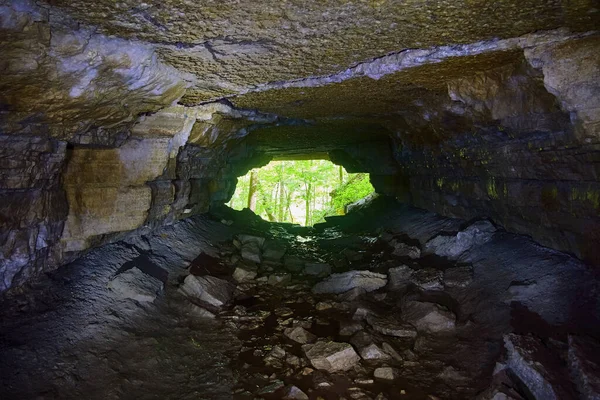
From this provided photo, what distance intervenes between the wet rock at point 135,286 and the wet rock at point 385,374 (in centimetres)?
309

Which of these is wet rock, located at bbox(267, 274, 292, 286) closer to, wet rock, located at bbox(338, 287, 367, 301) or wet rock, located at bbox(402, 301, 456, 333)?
wet rock, located at bbox(338, 287, 367, 301)

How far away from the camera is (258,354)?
4.23 metres

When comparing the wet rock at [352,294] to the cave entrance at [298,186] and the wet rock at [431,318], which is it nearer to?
the wet rock at [431,318]

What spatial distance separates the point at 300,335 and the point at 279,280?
232 centimetres

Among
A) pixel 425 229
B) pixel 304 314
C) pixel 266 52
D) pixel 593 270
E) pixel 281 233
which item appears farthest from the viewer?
pixel 281 233

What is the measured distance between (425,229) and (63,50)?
290 inches

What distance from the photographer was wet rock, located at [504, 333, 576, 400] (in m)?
2.77

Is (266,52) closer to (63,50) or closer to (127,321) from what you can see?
(63,50)

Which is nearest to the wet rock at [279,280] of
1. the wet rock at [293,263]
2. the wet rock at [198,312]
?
the wet rock at [293,263]

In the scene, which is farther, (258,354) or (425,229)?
(425,229)

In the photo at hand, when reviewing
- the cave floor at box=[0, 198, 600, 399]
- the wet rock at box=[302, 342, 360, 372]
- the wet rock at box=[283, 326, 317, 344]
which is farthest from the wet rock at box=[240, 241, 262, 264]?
the wet rock at box=[302, 342, 360, 372]

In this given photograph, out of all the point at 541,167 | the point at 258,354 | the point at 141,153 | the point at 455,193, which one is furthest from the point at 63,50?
the point at 455,193

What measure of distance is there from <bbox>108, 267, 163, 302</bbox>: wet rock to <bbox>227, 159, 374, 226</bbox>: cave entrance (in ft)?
48.4

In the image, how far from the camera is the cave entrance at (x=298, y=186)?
22000 mm
